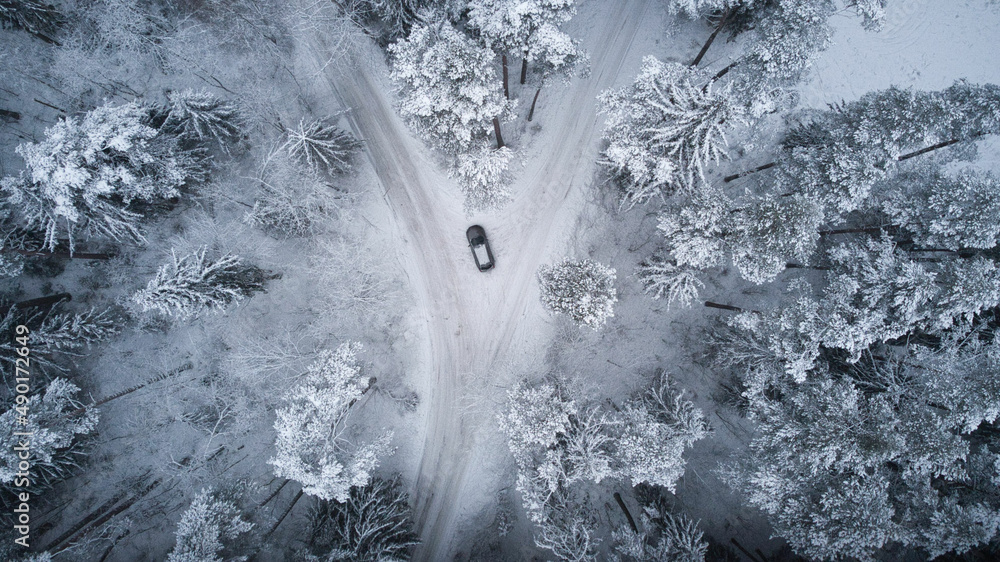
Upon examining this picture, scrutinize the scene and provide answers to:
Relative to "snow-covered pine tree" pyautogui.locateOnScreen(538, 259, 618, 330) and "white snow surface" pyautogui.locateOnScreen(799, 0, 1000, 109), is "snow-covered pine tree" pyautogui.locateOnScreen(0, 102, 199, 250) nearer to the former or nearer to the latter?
"snow-covered pine tree" pyautogui.locateOnScreen(538, 259, 618, 330)

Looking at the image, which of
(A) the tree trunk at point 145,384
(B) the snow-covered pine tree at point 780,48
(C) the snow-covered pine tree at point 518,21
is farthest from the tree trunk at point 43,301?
(B) the snow-covered pine tree at point 780,48

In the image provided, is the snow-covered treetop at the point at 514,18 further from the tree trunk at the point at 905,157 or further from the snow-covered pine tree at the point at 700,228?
the tree trunk at the point at 905,157

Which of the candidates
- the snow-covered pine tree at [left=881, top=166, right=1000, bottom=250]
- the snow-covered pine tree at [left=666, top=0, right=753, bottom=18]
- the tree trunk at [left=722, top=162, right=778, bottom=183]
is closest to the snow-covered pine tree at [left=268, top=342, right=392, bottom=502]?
the tree trunk at [left=722, top=162, right=778, bottom=183]

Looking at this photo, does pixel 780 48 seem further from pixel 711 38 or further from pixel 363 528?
pixel 363 528

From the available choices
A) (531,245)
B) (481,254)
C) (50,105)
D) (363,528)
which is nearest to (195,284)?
(363,528)

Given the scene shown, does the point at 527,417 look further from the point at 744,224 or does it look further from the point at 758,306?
the point at 758,306
